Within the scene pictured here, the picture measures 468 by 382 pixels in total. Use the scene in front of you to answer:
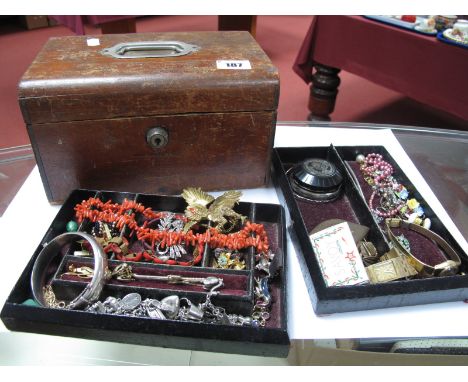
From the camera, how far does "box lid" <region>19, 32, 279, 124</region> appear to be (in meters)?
0.90

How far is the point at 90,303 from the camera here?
0.77 meters

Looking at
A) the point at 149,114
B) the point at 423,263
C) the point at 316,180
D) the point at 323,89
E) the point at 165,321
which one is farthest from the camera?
the point at 323,89

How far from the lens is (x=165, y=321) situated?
2.34 ft

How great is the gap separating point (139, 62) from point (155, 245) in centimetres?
45

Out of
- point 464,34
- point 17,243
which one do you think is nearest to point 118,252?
point 17,243

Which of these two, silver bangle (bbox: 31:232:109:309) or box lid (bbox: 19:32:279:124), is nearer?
→ silver bangle (bbox: 31:232:109:309)

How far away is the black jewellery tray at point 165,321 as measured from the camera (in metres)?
0.70

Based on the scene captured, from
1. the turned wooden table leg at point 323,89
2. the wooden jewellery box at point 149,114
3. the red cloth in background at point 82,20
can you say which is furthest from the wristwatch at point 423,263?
the red cloth in background at point 82,20

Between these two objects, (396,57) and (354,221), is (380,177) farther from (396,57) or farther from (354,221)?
(396,57)

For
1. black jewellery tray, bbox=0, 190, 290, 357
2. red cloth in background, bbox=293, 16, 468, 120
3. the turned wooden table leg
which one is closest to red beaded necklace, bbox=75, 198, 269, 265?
black jewellery tray, bbox=0, 190, 290, 357

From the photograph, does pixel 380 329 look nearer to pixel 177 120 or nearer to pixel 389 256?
pixel 389 256

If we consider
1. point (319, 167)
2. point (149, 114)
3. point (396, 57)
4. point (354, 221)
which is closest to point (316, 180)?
point (319, 167)

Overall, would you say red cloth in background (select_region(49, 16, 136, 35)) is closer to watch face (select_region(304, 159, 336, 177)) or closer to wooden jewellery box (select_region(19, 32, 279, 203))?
wooden jewellery box (select_region(19, 32, 279, 203))

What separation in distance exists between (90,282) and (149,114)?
16.3 inches
